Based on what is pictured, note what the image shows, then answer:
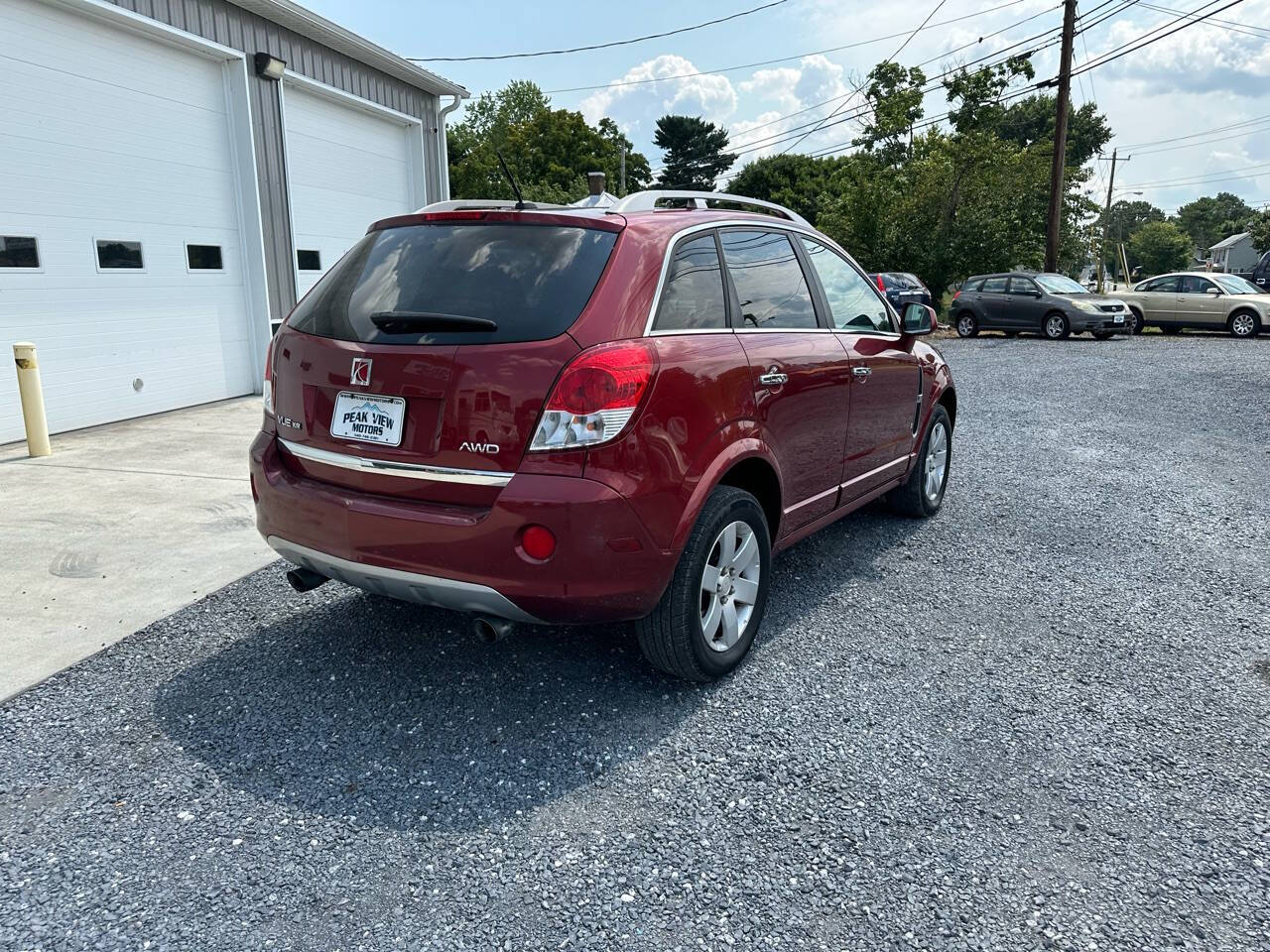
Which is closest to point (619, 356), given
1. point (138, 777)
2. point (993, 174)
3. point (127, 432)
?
point (138, 777)

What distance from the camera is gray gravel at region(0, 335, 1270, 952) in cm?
225

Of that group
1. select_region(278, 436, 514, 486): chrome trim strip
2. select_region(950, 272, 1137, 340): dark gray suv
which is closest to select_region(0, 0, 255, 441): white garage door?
select_region(278, 436, 514, 486): chrome trim strip

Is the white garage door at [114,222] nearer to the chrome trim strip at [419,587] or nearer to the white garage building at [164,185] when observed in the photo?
the white garage building at [164,185]

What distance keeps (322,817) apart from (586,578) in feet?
3.38

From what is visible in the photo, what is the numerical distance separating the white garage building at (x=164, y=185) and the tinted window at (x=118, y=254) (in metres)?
0.02

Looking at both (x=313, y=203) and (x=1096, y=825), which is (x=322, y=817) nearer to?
(x=1096, y=825)

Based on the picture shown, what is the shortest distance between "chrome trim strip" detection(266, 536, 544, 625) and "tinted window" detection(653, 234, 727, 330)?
1073 millimetres

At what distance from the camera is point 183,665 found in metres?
3.56

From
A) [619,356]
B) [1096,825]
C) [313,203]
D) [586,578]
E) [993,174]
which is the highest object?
[993,174]

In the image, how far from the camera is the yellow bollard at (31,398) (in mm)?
7027

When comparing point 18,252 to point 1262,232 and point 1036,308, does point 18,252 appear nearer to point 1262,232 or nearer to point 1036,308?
point 1036,308

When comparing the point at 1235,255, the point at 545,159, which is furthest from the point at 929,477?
the point at 1235,255

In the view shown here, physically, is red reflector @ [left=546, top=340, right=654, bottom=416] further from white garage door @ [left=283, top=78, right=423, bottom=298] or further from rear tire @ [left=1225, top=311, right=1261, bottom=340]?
rear tire @ [left=1225, top=311, right=1261, bottom=340]

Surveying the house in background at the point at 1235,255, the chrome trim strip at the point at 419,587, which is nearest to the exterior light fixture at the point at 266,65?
the chrome trim strip at the point at 419,587
